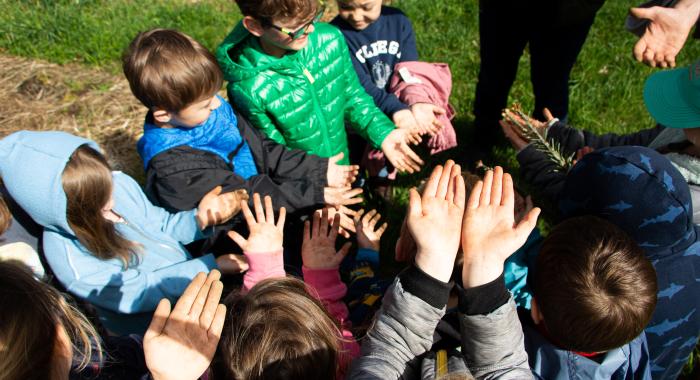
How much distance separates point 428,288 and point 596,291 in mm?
520

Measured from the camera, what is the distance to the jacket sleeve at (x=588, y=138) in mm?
2658

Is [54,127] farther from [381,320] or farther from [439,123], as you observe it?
[381,320]

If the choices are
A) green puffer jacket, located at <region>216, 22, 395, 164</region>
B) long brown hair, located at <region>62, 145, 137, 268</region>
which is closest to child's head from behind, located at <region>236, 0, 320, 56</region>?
green puffer jacket, located at <region>216, 22, 395, 164</region>

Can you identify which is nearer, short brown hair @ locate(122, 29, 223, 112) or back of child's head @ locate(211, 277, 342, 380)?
A: back of child's head @ locate(211, 277, 342, 380)

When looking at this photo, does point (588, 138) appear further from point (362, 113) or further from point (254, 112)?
point (254, 112)

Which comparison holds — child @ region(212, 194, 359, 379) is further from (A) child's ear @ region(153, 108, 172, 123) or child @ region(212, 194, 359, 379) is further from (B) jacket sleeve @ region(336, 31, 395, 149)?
(B) jacket sleeve @ region(336, 31, 395, 149)

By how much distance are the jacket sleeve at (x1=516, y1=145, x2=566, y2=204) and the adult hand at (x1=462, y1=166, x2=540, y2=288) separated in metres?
→ 0.80

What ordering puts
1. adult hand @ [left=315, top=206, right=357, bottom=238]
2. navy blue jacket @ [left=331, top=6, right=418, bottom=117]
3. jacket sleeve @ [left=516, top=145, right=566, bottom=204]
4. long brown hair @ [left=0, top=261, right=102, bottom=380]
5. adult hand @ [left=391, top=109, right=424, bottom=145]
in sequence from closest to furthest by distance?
1. long brown hair @ [left=0, top=261, right=102, bottom=380]
2. jacket sleeve @ [left=516, top=145, right=566, bottom=204]
3. adult hand @ [left=315, top=206, right=357, bottom=238]
4. adult hand @ [left=391, top=109, right=424, bottom=145]
5. navy blue jacket @ [left=331, top=6, right=418, bottom=117]

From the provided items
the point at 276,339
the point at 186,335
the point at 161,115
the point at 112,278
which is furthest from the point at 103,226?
the point at 276,339

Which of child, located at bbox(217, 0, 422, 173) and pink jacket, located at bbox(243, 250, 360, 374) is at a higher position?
child, located at bbox(217, 0, 422, 173)

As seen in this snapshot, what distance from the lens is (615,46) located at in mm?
4766

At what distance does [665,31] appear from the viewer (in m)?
2.48

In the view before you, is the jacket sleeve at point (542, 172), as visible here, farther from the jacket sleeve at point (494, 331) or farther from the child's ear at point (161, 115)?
the child's ear at point (161, 115)

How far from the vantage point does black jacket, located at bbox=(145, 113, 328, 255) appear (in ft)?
8.26
